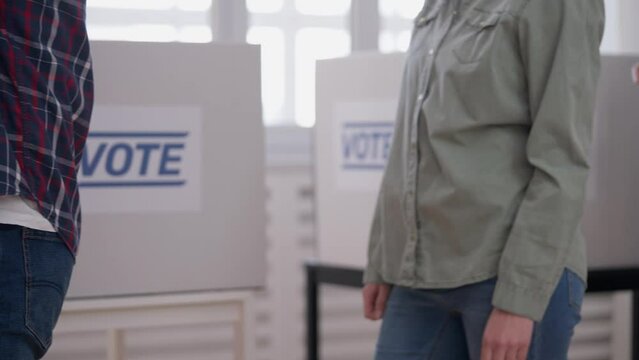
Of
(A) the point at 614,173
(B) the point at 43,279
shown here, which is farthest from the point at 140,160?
(A) the point at 614,173

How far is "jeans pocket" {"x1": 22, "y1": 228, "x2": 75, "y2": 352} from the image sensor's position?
0.82 m

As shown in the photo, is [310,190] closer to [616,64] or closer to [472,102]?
[616,64]

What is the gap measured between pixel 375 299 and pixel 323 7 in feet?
5.13

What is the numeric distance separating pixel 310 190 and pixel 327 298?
33 cm

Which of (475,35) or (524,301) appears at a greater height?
(475,35)

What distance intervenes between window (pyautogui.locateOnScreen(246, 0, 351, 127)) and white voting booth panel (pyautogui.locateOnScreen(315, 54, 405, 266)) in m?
0.61

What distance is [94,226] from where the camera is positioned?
5.32 ft

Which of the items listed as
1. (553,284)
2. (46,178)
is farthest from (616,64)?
(46,178)

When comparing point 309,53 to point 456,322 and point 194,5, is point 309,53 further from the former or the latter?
point 456,322

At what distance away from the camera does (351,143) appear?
2014 millimetres

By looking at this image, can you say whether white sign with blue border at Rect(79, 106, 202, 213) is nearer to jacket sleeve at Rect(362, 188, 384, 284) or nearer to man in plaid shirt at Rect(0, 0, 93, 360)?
jacket sleeve at Rect(362, 188, 384, 284)

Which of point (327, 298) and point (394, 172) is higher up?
point (394, 172)

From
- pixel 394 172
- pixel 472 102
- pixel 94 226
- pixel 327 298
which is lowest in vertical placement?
pixel 327 298

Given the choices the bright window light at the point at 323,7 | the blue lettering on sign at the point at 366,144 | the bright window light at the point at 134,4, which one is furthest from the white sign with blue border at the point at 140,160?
the bright window light at the point at 323,7
